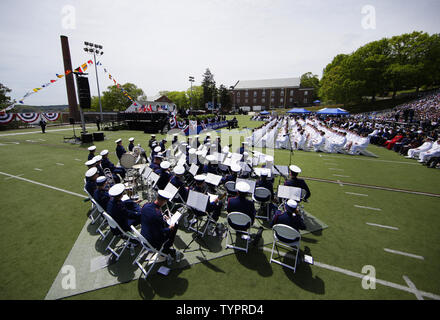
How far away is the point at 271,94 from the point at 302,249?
303 ft

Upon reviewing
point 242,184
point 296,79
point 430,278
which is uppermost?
point 296,79

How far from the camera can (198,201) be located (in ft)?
15.5

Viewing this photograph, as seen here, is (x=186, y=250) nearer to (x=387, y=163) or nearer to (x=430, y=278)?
(x=430, y=278)

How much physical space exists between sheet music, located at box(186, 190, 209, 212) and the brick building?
3378 inches

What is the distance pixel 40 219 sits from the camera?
6195 mm

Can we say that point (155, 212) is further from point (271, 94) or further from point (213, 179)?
point (271, 94)

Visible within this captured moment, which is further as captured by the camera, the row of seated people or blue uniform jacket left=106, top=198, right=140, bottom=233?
blue uniform jacket left=106, top=198, right=140, bottom=233

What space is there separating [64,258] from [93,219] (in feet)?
5.40

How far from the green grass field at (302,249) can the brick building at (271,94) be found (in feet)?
268

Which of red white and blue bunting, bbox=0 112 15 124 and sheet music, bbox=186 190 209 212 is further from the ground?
red white and blue bunting, bbox=0 112 15 124

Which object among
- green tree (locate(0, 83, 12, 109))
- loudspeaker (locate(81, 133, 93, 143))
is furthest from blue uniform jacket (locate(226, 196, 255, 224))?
green tree (locate(0, 83, 12, 109))

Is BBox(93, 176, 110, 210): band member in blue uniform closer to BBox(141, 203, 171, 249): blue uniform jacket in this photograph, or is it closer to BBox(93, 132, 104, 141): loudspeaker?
BBox(141, 203, 171, 249): blue uniform jacket

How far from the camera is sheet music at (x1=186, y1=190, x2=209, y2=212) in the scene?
4596 mm

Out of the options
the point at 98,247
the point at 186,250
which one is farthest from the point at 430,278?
the point at 98,247
